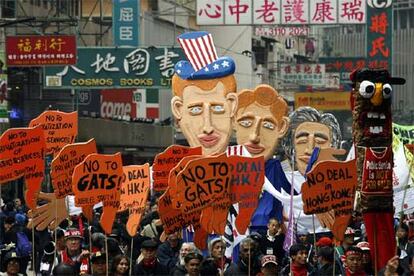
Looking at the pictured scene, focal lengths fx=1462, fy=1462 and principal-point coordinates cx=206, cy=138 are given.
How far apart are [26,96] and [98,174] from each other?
2691cm

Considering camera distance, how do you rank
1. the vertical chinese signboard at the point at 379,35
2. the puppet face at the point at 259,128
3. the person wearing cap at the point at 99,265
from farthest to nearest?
the vertical chinese signboard at the point at 379,35 < the puppet face at the point at 259,128 < the person wearing cap at the point at 99,265

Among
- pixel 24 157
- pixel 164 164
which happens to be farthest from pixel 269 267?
pixel 164 164

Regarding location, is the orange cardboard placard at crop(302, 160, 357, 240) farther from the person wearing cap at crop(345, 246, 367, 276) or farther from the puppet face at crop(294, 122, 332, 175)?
the puppet face at crop(294, 122, 332, 175)

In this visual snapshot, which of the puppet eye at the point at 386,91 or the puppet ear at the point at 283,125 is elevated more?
the puppet eye at the point at 386,91

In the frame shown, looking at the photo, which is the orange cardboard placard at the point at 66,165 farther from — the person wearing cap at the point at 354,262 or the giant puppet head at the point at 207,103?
the giant puppet head at the point at 207,103

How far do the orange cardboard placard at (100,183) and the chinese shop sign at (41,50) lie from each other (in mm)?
16767

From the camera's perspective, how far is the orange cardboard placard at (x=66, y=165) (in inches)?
637

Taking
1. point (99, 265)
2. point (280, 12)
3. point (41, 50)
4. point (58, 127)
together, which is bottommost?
point (99, 265)

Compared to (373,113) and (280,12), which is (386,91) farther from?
(280,12)

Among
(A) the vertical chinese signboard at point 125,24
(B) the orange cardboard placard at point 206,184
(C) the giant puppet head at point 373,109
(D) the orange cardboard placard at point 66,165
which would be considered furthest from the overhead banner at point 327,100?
(B) the orange cardboard placard at point 206,184

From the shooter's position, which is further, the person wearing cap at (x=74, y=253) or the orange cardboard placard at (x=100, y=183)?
the orange cardboard placard at (x=100, y=183)

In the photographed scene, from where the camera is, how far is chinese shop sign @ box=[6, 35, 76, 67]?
31797 mm

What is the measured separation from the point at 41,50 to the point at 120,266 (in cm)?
1977

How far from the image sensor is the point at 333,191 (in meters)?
14.4
